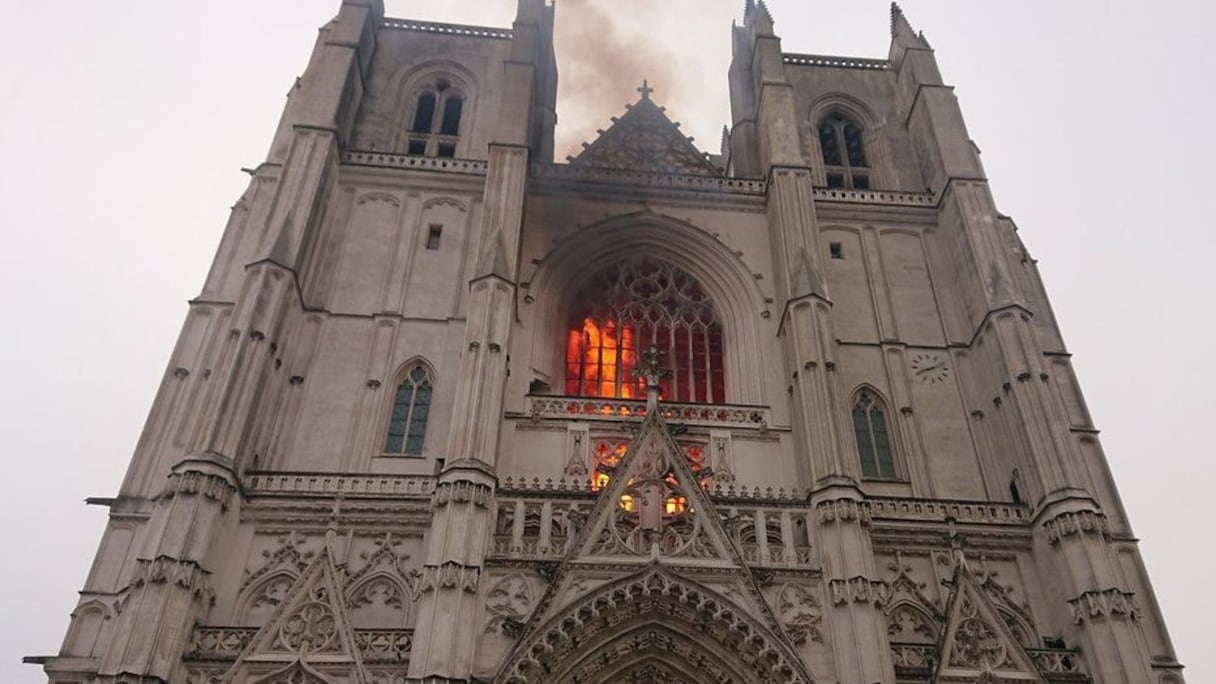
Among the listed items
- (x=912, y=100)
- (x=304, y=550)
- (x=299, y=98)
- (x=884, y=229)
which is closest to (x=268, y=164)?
(x=299, y=98)

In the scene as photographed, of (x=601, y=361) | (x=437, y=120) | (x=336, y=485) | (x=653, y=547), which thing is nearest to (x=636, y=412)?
(x=601, y=361)

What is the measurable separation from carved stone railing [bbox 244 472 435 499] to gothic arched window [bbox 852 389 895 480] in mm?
9634

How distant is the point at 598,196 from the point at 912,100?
10247 mm

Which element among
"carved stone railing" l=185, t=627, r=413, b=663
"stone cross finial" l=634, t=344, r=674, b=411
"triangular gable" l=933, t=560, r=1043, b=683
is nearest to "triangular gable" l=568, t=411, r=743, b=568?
"stone cross finial" l=634, t=344, r=674, b=411

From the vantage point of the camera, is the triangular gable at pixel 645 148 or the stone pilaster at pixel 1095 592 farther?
the triangular gable at pixel 645 148

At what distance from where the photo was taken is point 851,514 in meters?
17.2

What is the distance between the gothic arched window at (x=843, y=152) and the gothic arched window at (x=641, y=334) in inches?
256

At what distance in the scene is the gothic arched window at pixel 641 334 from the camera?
22.8 metres

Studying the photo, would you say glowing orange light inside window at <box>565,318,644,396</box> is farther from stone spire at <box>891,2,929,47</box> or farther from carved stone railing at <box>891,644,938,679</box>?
stone spire at <box>891,2,929,47</box>

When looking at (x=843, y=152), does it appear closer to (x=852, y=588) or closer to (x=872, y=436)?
(x=872, y=436)

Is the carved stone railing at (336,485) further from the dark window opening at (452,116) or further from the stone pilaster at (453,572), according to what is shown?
the dark window opening at (452,116)

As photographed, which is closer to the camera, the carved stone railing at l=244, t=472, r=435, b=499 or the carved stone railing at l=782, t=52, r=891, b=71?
the carved stone railing at l=244, t=472, r=435, b=499

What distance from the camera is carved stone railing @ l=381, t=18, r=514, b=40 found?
29.3 metres

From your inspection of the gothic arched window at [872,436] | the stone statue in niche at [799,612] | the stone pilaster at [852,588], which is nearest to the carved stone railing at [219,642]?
the stone statue in niche at [799,612]
